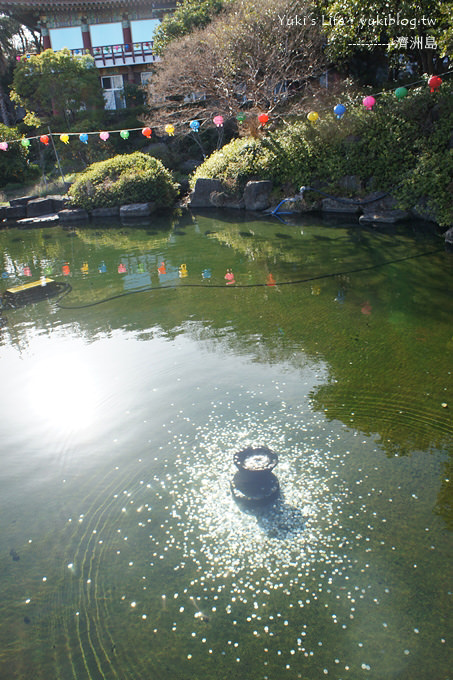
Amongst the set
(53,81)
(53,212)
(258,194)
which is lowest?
(53,212)

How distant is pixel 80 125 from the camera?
2272 cm

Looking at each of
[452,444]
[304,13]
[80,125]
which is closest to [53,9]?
[80,125]

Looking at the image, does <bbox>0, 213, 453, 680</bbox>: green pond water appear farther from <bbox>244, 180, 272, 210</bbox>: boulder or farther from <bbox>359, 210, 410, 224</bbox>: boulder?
<bbox>244, 180, 272, 210</bbox>: boulder

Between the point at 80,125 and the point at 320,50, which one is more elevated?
the point at 320,50

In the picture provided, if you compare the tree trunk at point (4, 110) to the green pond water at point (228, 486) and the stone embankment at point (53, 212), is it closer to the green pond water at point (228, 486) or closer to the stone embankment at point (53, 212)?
the stone embankment at point (53, 212)

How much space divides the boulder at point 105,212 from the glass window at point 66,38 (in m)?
16.3

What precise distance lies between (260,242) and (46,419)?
831 centimetres

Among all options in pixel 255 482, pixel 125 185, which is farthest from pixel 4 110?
pixel 255 482

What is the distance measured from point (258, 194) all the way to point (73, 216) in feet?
22.5

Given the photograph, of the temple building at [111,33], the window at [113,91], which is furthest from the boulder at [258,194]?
the window at [113,91]

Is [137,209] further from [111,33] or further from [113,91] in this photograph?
[111,33]

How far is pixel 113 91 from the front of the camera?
28266 millimetres

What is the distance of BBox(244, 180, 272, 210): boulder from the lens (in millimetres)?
15711

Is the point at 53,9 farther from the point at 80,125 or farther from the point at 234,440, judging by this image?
the point at 234,440
